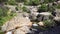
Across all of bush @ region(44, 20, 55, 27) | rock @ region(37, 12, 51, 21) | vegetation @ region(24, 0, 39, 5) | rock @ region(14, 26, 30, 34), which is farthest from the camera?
vegetation @ region(24, 0, 39, 5)

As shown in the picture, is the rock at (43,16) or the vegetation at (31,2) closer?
the rock at (43,16)

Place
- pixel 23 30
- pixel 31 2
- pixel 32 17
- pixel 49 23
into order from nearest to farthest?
pixel 23 30 < pixel 49 23 < pixel 32 17 < pixel 31 2

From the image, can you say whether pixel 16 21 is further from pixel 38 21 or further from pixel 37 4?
pixel 37 4

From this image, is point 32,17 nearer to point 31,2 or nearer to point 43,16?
point 43,16


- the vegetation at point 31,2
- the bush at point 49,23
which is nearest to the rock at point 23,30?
the bush at point 49,23

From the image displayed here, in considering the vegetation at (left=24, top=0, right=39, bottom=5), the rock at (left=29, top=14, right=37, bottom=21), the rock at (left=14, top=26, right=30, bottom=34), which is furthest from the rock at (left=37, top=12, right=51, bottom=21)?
the vegetation at (left=24, top=0, right=39, bottom=5)

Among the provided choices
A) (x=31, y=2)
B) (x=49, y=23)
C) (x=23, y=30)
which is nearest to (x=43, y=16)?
(x=49, y=23)

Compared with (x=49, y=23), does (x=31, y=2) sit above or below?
above

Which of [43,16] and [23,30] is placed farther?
[43,16]

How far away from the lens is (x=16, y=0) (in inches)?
1102

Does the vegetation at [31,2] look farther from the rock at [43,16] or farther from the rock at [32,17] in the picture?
the rock at [43,16]

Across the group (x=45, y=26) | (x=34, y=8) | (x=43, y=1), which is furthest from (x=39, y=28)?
(x=43, y=1)

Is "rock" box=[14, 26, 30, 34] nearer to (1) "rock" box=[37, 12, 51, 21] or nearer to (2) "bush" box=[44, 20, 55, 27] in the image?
(2) "bush" box=[44, 20, 55, 27]

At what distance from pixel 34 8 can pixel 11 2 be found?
354 centimetres
